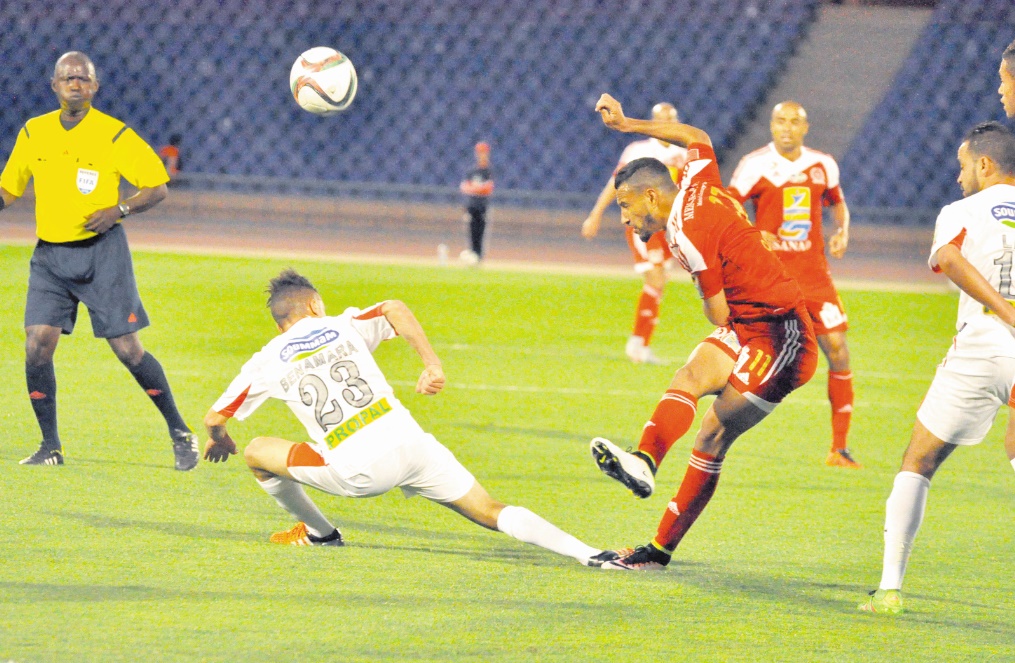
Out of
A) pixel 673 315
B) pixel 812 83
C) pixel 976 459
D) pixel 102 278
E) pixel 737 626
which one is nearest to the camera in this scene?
pixel 737 626

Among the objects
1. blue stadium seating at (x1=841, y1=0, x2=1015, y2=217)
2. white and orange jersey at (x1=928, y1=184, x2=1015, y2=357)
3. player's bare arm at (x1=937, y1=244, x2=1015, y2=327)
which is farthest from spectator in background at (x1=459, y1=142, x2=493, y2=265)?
player's bare arm at (x1=937, y1=244, x2=1015, y2=327)

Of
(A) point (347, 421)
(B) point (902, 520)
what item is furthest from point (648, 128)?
(B) point (902, 520)

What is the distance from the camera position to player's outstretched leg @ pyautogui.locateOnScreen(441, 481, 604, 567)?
5.19 metres

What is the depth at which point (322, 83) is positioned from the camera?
756cm

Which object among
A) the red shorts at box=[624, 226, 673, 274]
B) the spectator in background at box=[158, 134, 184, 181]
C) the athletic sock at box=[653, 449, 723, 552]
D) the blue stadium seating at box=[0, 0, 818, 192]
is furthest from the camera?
the blue stadium seating at box=[0, 0, 818, 192]

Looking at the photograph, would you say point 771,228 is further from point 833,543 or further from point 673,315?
point 673,315

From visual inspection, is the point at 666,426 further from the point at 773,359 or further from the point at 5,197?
the point at 5,197

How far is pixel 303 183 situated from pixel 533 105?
443 centimetres

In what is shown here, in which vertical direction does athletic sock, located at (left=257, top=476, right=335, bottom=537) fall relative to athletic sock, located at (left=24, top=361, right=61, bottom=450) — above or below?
above

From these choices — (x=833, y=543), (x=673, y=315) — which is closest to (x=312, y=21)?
(x=673, y=315)

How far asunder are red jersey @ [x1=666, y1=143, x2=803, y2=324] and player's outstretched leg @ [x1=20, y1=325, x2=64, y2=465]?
3.50m

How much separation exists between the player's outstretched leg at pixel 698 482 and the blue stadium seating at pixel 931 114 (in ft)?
57.7

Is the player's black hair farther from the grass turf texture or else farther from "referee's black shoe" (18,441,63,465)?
"referee's black shoe" (18,441,63,465)

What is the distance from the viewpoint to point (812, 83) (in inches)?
953
